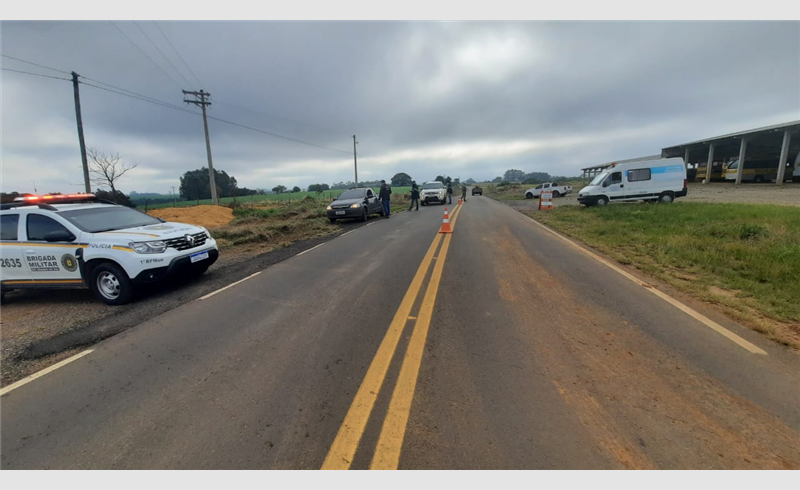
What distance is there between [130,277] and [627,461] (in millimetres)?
6258

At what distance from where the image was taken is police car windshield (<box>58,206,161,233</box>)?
525cm

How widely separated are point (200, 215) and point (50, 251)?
1841cm

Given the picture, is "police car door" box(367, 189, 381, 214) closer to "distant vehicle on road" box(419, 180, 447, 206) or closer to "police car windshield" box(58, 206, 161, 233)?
"distant vehicle on road" box(419, 180, 447, 206)

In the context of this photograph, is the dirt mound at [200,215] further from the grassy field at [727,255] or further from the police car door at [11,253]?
the grassy field at [727,255]

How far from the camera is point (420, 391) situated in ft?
8.63

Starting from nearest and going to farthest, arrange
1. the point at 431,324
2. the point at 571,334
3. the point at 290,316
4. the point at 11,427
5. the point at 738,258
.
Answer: the point at 11,427 → the point at 571,334 → the point at 431,324 → the point at 290,316 → the point at 738,258

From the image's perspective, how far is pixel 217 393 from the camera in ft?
8.93

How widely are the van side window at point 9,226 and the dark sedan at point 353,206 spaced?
10.4 meters

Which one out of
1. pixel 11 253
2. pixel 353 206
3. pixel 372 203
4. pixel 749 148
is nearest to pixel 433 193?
pixel 372 203

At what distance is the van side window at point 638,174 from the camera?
57.3 feet

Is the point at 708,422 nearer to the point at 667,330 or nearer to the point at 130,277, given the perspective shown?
the point at 667,330

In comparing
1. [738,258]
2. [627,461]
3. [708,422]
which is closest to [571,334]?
[708,422]

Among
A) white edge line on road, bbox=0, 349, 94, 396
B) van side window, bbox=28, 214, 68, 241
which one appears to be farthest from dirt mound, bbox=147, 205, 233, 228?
white edge line on road, bbox=0, 349, 94, 396

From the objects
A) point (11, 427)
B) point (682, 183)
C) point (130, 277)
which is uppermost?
point (682, 183)
